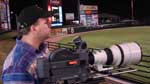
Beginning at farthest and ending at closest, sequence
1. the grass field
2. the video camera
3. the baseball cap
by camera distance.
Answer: the grass field, the baseball cap, the video camera

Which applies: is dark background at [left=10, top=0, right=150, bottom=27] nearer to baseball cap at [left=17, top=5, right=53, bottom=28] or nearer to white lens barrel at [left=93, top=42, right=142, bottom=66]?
white lens barrel at [left=93, top=42, right=142, bottom=66]

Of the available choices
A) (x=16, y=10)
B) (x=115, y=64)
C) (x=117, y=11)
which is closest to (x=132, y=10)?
(x=117, y=11)

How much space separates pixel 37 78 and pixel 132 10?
156 ft

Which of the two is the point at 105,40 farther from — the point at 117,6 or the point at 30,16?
the point at 117,6

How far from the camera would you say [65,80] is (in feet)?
9.00

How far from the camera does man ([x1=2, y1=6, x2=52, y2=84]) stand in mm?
2666

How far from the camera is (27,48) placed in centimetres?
272

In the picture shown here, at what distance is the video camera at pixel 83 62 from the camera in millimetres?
2629

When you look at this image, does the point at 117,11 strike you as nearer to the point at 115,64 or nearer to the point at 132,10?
the point at 132,10

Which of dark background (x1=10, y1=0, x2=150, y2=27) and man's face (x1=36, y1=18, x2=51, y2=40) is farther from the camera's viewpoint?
dark background (x1=10, y1=0, x2=150, y2=27)

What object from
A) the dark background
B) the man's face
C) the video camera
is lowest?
the dark background

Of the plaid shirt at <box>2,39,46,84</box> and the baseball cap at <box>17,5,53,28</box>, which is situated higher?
the baseball cap at <box>17,5,53,28</box>

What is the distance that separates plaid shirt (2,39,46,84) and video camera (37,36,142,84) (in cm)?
9

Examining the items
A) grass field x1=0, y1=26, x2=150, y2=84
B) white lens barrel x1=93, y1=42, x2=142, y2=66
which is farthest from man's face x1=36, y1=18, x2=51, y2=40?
grass field x1=0, y1=26, x2=150, y2=84
